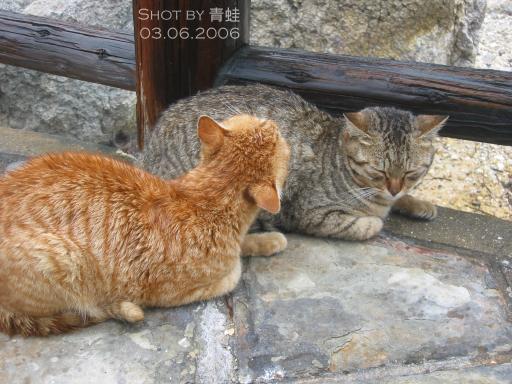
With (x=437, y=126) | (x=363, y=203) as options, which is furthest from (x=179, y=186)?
(x=437, y=126)

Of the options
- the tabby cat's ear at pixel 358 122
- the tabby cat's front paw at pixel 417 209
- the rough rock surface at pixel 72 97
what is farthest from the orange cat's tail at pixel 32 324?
the rough rock surface at pixel 72 97

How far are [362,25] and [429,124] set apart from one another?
2512mm

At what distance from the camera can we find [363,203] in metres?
3.62

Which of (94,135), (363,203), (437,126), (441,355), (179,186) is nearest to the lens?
(441,355)

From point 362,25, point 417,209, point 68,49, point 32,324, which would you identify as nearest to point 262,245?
point 417,209

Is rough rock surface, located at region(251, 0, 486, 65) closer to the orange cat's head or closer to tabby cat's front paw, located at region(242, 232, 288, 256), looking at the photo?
tabby cat's front paw, located at region(242, 232, 288, 256)

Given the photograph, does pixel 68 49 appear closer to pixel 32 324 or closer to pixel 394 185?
pixel 32 324

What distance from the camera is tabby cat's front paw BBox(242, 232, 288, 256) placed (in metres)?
3.31

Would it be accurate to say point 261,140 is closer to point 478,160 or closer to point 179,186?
point 179,186

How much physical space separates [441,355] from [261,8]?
145 inches

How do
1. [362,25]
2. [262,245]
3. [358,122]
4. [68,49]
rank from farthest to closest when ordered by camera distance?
[362,25], [68,49], [358,122], [262,245]

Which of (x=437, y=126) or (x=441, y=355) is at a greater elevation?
(x=437, y=126)

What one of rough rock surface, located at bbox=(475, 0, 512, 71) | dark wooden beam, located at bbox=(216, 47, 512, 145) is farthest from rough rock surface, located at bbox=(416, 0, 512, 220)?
dark wooden beam, located at bbox=(216, 47, 512, 145)

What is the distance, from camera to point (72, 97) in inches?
210
